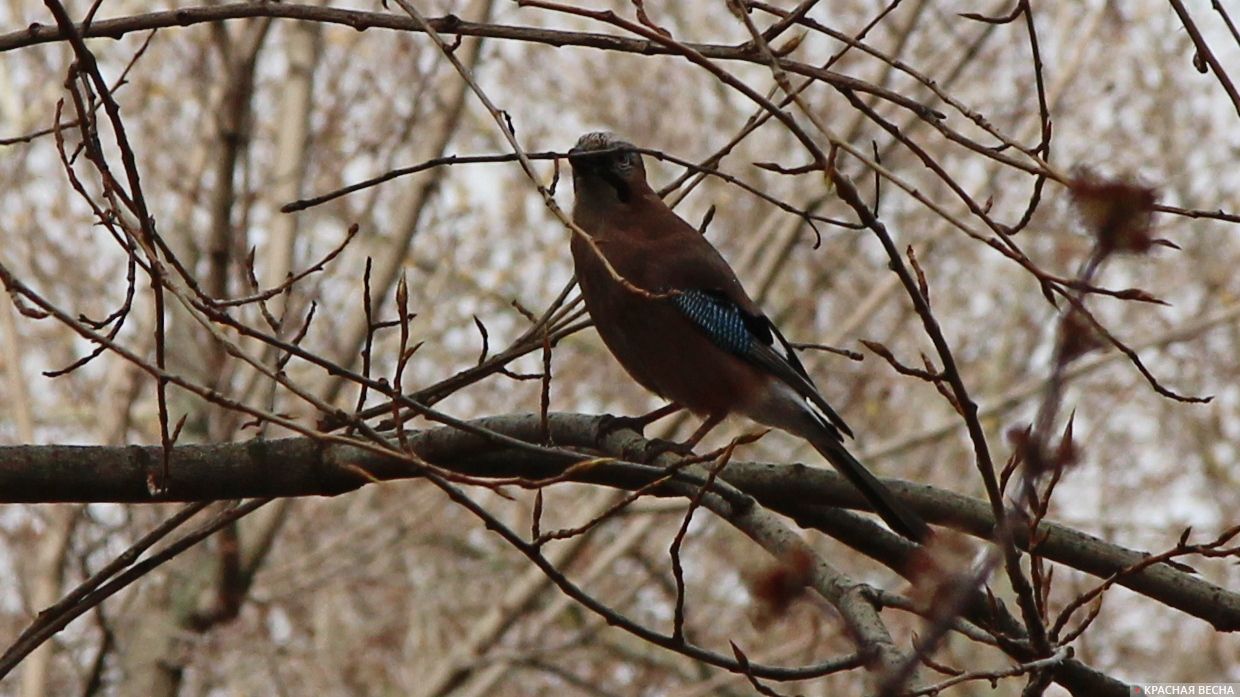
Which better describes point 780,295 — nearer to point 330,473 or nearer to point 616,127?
point 616,127

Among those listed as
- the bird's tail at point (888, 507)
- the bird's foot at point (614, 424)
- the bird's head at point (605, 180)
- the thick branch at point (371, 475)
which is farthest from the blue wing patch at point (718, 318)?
the thick branch at point (371, 475)

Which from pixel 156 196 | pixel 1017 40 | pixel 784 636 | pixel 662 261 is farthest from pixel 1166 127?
pixel 662 261

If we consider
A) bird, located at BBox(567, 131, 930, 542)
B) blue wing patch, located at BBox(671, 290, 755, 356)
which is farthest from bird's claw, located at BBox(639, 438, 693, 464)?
blue wing patch, located at BBox(671, 290, 755, 356)

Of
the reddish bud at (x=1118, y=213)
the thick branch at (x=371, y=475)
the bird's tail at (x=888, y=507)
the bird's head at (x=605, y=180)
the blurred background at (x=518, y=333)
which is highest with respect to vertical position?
the blurred background at (x=518, y=333)

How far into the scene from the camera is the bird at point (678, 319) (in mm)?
5840

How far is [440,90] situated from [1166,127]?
8.18 meters

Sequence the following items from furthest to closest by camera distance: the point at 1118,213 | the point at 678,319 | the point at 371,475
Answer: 1. the point at 678,319
2. the point at 371,475
3. the point at 1118,213

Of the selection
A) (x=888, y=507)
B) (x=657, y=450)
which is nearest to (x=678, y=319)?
(x=657, y=450)

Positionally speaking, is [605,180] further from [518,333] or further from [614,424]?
[518,333]

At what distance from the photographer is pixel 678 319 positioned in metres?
6.00

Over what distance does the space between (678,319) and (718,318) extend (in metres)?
0.20

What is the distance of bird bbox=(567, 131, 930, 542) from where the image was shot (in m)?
5.84

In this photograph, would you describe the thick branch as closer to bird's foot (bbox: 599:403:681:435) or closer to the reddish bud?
bird's foot (bbox: 599:403:681:435)

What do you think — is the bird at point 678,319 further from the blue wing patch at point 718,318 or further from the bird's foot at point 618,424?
the bird's foot at point 618,424
